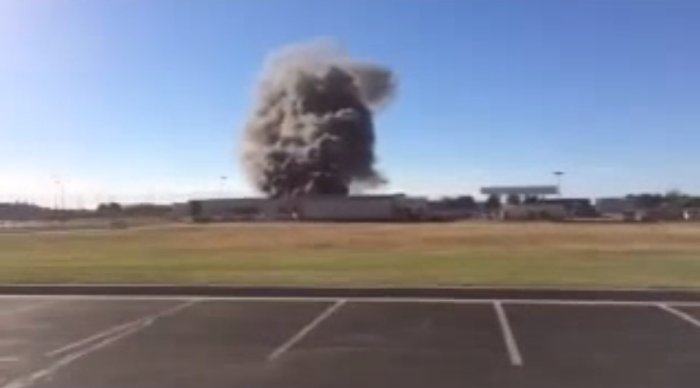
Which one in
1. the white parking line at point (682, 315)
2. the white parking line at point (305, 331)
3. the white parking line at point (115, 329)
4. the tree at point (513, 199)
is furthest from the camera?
the tree at point (513, 199)

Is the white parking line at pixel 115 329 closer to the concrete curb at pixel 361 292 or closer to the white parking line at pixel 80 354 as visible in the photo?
the white parking line at pixel 80 354

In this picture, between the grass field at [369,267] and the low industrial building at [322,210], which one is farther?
the low industrial building at [322,210]

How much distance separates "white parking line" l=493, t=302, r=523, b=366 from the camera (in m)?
8.84

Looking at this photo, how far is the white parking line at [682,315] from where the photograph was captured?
11541 millimetres

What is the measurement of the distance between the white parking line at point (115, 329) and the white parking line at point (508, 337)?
4.15m

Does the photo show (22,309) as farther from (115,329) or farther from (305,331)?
(305,331)

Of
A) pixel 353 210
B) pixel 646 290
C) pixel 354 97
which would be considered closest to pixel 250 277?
Result: pixel 646 290

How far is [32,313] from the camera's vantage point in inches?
502

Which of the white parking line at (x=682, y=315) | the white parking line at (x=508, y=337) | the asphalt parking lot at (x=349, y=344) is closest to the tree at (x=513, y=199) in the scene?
the white parking line at (x=682, y=315)

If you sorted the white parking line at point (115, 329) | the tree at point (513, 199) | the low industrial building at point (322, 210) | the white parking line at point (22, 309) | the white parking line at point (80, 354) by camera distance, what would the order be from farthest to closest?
the tree at point (513, 199) < the low industrial building at point (322, 210) < the white parking line at point (22, 309) < the white parking line at point (115, 329) < the white parking line at point (80, 354)

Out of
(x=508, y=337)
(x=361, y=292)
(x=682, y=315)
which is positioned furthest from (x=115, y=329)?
(x=682, y=315)

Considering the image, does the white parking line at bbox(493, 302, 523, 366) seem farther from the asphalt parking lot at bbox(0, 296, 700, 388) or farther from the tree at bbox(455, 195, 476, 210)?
the tree at bbox(455, 195, 476, 210)

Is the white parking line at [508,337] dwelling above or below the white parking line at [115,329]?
below

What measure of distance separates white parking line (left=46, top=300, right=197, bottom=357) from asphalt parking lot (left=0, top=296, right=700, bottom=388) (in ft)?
0.05
